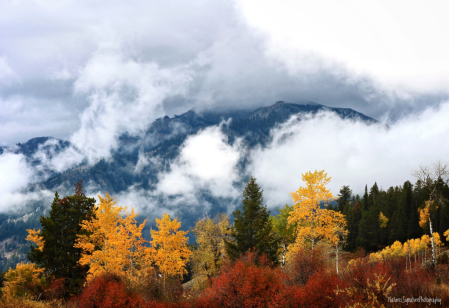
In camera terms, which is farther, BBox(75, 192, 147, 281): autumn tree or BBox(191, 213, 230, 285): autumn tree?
BBox(191, 213, 230, 285): autumn tree

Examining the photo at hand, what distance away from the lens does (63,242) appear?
37.6 meters

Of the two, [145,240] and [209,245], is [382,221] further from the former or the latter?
[145,240]

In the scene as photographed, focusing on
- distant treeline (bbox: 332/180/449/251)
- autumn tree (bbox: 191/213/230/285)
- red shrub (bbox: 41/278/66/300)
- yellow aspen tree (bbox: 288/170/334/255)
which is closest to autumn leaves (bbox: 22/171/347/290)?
yellow aspen tree (bbox: 288/170/334/255)

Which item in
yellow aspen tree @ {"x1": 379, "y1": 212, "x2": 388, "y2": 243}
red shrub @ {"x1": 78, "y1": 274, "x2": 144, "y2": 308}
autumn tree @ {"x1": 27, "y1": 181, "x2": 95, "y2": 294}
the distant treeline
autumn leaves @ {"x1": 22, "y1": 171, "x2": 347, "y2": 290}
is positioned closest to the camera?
red shrub @ {"x1": 78, "y1": 274, "x2": 144, "y2": 308}

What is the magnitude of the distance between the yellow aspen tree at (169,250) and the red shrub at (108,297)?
644 inches

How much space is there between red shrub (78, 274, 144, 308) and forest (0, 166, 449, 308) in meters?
0.07

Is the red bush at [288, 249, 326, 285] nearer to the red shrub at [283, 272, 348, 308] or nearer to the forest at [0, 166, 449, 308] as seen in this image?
the forest at [0, 166, 449, 308]

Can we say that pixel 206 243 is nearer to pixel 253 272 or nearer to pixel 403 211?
pixel 253 272

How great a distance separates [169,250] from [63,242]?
1511cm

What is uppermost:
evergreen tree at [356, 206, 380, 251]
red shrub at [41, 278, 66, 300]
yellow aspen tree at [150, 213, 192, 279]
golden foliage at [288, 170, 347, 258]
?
golden foliage at [288, 170, 347, 258]

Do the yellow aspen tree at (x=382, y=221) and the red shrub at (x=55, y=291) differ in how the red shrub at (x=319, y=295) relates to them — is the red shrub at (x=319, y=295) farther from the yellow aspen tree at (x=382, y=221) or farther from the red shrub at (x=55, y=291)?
the yellow aspen tree at (x=382, y=221)

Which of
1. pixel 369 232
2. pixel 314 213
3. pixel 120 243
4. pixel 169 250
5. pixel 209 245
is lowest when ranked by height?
pixel 369 232

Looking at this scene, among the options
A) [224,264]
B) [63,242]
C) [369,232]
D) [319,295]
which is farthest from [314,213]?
[369,232]

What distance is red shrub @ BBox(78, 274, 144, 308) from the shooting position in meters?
17.7
